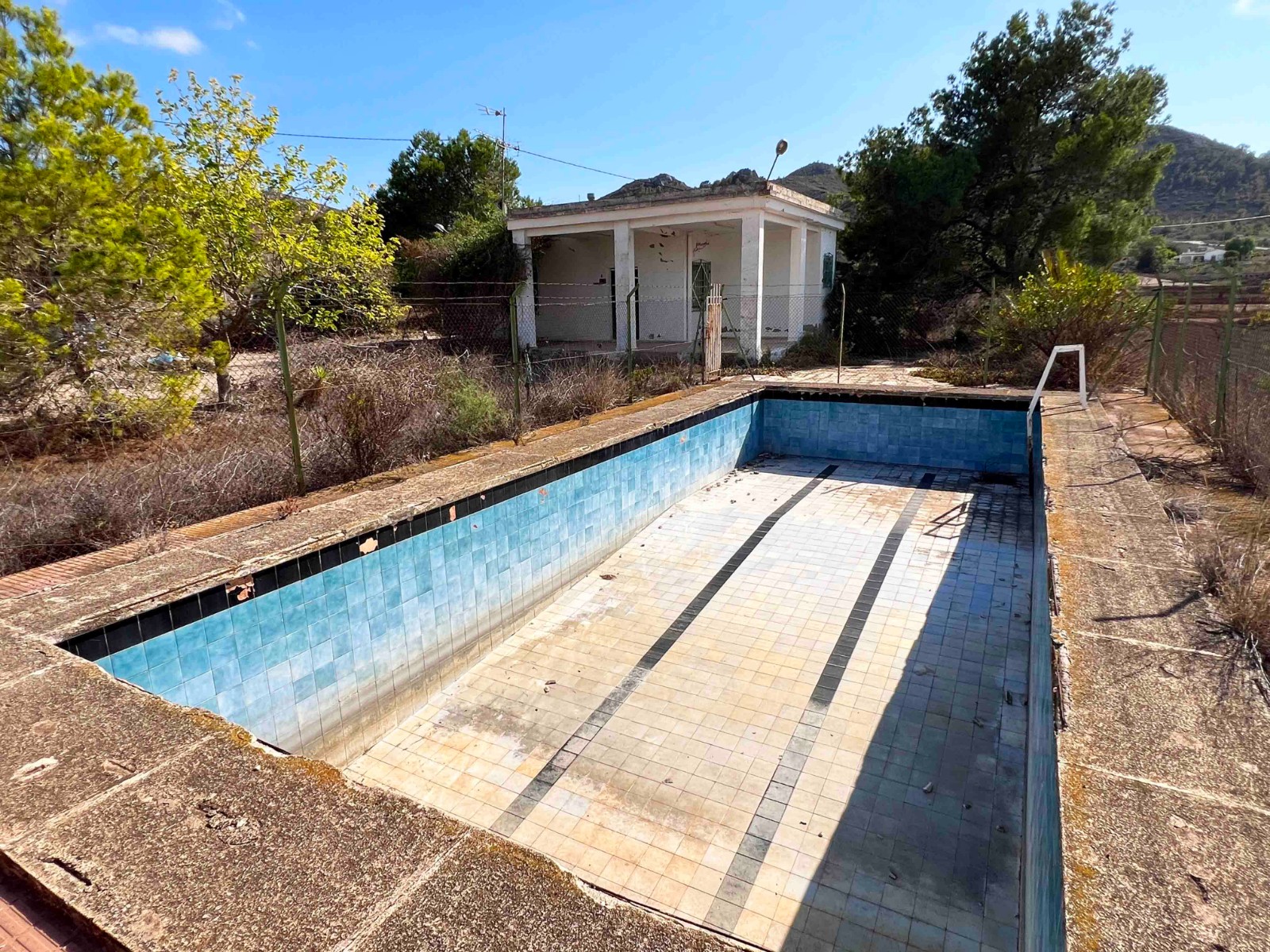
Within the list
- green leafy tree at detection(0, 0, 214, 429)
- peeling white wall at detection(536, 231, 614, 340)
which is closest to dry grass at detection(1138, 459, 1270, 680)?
green leafy tree at detection(0, 0, 214, 429)

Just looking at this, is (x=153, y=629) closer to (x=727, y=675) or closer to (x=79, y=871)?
(x=79, y=871)

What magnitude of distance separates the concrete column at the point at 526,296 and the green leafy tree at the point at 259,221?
250 inches

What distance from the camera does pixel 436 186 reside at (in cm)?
2631

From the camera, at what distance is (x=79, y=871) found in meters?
1.45

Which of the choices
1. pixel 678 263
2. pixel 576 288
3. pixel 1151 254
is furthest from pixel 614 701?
pixel 1151 254

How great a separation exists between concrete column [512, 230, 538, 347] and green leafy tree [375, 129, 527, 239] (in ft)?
32.2

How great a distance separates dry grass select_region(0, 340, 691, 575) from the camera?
13.1ft

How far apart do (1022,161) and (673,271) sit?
8.91 metres

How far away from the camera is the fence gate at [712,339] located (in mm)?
10477

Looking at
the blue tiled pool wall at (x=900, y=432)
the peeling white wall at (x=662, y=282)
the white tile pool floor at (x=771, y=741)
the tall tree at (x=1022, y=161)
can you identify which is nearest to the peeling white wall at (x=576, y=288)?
the peeling white wall at (x=662, y=282)

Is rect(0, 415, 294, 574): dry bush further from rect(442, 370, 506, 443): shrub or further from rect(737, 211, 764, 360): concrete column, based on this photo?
rect(737, 211, 764, 360): concrete column

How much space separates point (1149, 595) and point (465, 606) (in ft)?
11.9

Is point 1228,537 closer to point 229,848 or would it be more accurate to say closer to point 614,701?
point 614,701

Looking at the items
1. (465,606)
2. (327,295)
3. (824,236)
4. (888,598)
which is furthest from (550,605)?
(824,236)
